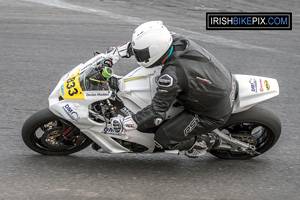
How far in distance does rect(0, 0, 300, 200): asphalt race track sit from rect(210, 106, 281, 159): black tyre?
0.41 feet

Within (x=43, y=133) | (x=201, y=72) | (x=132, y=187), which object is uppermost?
(x=201, y=72)

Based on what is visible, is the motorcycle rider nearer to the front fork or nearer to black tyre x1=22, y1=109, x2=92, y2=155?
the front fork

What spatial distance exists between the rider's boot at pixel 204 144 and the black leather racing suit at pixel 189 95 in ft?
0.46

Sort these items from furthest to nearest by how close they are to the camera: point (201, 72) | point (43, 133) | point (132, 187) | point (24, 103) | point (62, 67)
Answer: point (62, 67), point (24, 103), point (43, 133), point (132, 187), point (201, 72)

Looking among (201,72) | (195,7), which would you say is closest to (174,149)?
(201,72)

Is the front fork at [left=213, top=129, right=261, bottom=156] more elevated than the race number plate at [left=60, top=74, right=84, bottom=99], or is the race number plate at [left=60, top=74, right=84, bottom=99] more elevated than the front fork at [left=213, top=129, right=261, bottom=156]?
the race number plate at [left=60, top=74, right=84, bottom=99]

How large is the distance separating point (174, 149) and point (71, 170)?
1103 millimetres

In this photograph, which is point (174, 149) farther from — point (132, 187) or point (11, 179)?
point (11, 179)

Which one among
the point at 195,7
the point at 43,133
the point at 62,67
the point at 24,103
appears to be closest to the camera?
the point at 43,133

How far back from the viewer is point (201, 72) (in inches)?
191

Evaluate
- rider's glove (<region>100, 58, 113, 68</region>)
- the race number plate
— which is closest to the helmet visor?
rider's glove (<region>100, 58, 113, 68</region>)

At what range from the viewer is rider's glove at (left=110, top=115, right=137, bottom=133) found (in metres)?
4.96

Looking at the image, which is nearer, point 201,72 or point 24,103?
point 201,72

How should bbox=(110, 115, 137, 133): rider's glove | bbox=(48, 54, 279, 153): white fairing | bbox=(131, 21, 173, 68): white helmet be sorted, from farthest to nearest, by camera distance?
1. bbox=(48, 54, 279, 153): white fairing
2. bbox=(110, 115, 137, 133): rider's glove
3. bbox=(131, 21, 173, 68): white helmet
